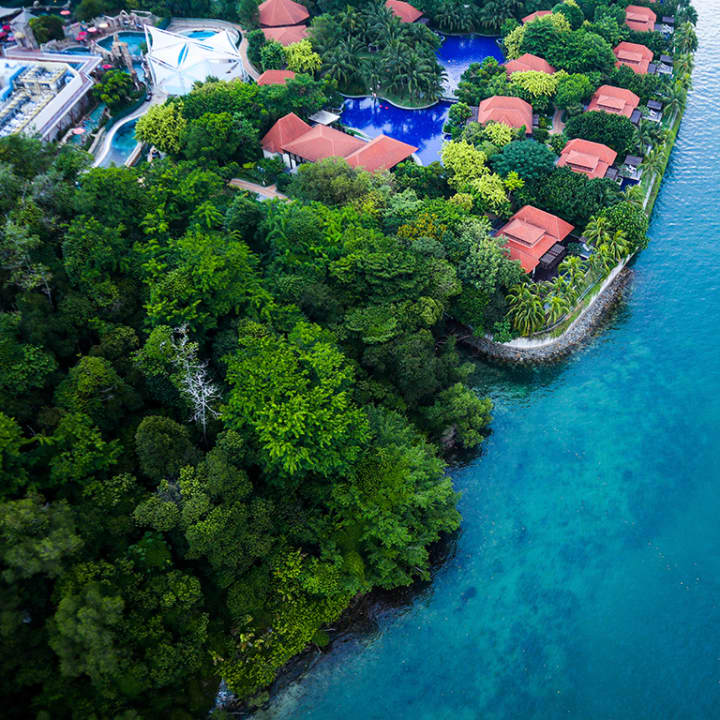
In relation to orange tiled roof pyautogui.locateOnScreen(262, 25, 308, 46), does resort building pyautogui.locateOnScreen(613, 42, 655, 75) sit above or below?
below

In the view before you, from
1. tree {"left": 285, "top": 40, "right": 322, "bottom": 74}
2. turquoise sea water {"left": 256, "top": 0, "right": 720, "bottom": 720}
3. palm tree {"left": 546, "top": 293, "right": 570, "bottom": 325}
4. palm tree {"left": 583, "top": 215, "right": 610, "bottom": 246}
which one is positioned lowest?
turquoise sea water {"left": 256, "top": 0, "right": 720, "bottom": 720}

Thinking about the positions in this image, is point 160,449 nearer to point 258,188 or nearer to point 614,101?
point 258,188

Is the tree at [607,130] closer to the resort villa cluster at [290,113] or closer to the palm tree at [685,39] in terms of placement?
the resort villa cluster at [290,113]

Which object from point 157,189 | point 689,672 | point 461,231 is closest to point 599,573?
point 689,672

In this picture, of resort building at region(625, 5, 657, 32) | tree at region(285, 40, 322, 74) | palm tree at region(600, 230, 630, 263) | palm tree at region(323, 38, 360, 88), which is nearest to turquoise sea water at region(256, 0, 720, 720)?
palm tree at region(600, 230, 630, 263)

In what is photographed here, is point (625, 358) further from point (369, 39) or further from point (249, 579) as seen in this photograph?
point (369, 39)

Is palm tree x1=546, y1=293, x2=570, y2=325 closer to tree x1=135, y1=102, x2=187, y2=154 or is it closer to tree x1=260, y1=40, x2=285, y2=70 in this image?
tree x1=135, y1=102, x2=187, y2=154
